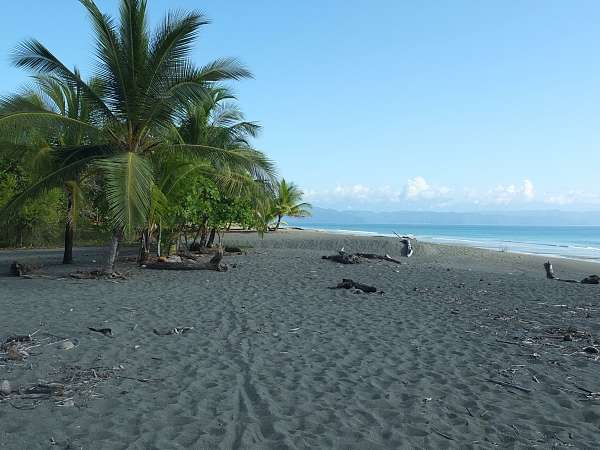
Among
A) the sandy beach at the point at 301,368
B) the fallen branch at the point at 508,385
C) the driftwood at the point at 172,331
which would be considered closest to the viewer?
the sandy beach at the point at 301,368

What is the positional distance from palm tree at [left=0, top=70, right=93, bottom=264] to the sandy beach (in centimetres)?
244

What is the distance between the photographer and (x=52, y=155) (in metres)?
11.5

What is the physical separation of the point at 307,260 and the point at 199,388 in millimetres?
13013

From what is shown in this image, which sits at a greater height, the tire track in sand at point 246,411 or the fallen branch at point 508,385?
the fallen branch at point 508,385

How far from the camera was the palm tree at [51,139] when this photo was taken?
423 inches

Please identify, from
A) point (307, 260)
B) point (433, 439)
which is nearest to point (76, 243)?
point (307, 260)

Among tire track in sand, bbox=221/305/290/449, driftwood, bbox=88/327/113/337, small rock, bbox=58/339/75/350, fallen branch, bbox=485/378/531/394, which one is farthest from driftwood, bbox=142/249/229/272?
fallen branch, bbox=485/378/531/394

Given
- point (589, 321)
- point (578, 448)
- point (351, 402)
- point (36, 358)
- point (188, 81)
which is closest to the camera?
point (578, 448)

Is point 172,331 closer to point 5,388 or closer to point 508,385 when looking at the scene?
point 5,388

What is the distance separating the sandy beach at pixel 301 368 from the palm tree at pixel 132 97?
2244 millimetres

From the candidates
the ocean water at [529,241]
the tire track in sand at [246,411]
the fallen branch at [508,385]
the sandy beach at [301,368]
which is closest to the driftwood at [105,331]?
the sandy beach at [301,368]

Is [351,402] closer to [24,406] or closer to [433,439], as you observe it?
[433,439]

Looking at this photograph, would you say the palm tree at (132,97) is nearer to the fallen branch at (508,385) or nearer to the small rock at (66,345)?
the small rock at (66,345)

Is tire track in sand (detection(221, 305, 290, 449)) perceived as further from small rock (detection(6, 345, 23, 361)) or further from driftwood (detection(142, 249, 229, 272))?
driftwood (detection(142, 249, 229, 272))
